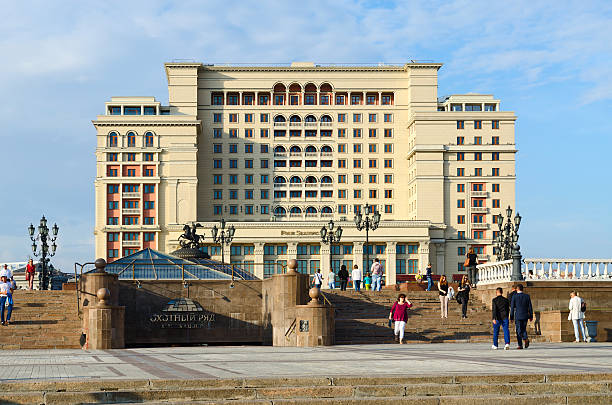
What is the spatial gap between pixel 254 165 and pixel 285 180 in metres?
4.48

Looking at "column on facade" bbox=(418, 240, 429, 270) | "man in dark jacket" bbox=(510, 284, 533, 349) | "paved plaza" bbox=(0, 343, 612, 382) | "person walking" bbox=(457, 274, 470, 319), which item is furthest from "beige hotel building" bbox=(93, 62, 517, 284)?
"paved plaza" bbox=(0, 343, 612, 382)

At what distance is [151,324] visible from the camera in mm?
36344

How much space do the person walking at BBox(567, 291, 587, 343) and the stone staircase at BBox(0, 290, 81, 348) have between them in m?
16.0

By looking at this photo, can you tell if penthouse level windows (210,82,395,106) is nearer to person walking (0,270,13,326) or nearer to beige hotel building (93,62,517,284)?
beige hotel building (93,62,517,284)

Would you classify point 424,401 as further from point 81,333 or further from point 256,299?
point 256,299

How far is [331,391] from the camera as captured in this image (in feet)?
41.6

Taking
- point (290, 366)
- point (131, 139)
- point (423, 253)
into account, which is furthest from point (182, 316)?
point (131, 139)

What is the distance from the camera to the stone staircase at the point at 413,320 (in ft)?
100

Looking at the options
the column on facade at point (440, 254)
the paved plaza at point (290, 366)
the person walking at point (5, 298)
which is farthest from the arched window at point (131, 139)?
the paved plaza at point (290, 366)

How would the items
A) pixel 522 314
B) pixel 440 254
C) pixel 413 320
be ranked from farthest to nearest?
pixel 440 254 → pixel 413 320 → pixel 522 314

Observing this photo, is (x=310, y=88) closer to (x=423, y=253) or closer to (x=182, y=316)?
(x=423, y=253)

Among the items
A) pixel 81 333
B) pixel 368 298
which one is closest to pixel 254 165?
pixel 368 298

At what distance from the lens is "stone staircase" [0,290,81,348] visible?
29453 millimetres

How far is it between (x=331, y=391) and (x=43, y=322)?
2150cm
